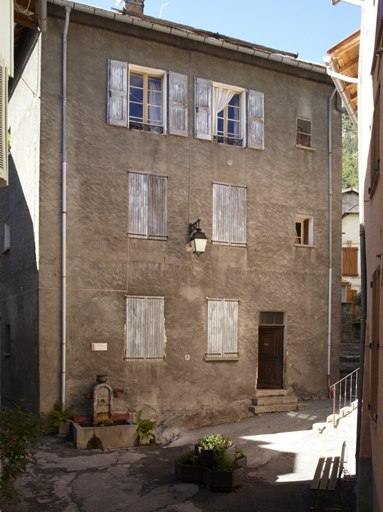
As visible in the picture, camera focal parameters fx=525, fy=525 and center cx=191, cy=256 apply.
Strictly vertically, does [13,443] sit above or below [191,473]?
above

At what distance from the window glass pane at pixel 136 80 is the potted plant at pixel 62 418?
7777 millimetres

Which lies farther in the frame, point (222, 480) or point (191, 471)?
point (191, 471)

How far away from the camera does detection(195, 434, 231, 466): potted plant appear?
8.34 m

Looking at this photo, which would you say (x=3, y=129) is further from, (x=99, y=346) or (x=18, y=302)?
(x=18, y=302)

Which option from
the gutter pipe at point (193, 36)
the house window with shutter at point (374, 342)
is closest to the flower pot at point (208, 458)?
the house window with shutter at point (374, 342)

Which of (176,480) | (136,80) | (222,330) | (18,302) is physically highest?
(136,80)

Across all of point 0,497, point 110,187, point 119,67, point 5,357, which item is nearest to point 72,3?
point 119,67

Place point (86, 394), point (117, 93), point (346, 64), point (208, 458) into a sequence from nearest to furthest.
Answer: point (208, 458) → point (346, 64) → point (86, 394) → point (117, 93)

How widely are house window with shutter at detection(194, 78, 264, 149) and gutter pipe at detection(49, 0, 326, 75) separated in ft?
3.22

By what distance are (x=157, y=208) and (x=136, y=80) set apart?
3.24 metres

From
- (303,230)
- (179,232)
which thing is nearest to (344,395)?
(303,230)

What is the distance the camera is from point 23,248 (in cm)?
1303

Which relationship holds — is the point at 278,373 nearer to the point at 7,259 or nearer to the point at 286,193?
the point at 286,193

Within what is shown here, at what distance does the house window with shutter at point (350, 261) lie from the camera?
26.3m
